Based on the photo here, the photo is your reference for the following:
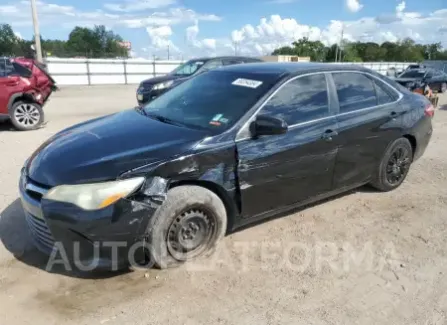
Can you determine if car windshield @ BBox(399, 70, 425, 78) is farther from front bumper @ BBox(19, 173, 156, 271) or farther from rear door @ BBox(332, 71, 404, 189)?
front bumper @ BBox(19, 173, 156, 271)

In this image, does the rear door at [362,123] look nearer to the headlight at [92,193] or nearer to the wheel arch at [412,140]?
the wheel arch at [412,140]

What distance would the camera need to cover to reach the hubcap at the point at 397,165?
186 inches

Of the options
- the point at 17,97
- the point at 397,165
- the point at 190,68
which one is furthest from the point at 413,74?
the point at 17,97

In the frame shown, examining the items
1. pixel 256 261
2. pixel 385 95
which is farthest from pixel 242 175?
pixel 385 95

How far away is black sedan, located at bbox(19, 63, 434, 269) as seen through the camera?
2787 millimetres

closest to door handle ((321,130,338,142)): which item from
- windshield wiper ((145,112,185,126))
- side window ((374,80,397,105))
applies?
side window ((374,80,397,105))

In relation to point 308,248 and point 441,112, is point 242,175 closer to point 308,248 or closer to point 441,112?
point 308,248

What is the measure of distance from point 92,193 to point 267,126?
4.91 ft

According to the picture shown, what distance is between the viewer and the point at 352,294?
2.88 metres

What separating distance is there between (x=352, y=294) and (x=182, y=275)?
132 centimetres

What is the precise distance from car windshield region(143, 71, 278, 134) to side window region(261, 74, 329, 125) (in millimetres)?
146

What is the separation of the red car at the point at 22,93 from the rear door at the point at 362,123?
24.2 feet

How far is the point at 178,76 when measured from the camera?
12570 millimetres

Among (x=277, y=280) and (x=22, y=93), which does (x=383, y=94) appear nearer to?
(x=277, y=280)
